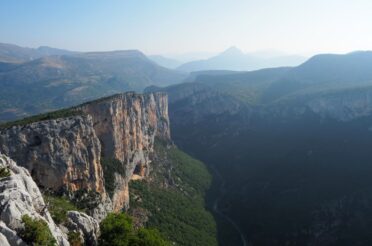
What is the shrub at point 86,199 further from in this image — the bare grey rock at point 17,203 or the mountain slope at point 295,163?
the mountain slope at point 295,163

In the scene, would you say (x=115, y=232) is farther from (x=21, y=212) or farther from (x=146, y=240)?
(x=21, y=212)

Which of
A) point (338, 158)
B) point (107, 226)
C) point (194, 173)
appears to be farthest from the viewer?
point (194, 173)

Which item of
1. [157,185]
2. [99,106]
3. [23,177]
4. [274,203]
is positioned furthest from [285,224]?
[23,177]

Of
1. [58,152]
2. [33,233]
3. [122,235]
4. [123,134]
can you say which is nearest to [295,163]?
[123,134]

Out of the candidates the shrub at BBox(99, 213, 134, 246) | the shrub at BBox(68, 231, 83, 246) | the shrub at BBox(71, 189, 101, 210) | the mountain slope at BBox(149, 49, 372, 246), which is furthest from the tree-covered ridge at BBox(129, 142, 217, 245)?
the shrub at BBox(68, 231, 83, 246)

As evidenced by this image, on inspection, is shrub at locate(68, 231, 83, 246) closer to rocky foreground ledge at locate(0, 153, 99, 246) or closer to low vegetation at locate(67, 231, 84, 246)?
low vegetation at locate(67, 231, 84, 246)

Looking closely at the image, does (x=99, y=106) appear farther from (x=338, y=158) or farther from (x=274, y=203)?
(x=338, y=158)
